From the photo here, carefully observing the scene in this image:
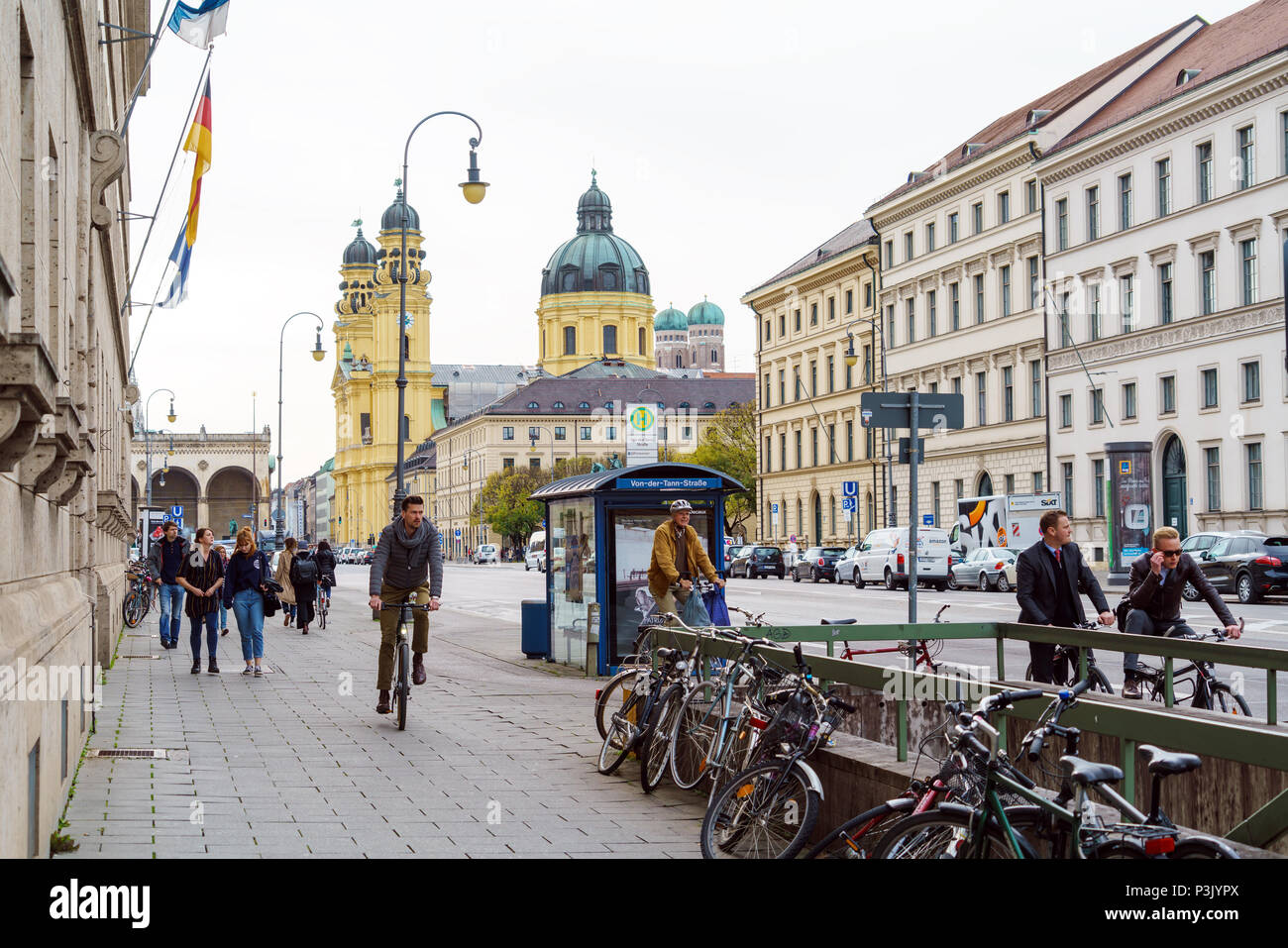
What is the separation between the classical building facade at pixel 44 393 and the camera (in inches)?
227

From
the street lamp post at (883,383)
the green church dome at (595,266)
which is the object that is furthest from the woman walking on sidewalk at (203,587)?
the green church dome at (595,266)

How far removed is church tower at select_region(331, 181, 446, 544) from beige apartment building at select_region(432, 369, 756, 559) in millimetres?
13929

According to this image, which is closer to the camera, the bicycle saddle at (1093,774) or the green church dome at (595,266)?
the bicycle saddle at (1093,774)

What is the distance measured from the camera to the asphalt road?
14969 millimetres

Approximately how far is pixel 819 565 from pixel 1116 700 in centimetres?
4889

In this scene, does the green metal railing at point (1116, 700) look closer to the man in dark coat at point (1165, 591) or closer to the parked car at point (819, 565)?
the man in dark coat at point (1165, 591)

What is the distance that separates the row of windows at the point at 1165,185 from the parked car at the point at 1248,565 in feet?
54.4

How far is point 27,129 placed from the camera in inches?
312

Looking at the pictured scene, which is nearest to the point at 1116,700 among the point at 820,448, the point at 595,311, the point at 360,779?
the point at 360,779

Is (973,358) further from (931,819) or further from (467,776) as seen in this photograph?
(931,819)

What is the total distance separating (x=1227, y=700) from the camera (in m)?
11.3

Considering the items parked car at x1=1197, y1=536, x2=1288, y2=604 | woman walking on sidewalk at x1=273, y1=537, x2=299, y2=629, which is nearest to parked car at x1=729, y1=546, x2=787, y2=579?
parked car at x1=1197, y1=536, x2=1288, y2=604

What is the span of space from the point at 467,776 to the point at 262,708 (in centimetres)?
510

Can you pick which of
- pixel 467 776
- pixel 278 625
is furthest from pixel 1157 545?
pixel 278 625
